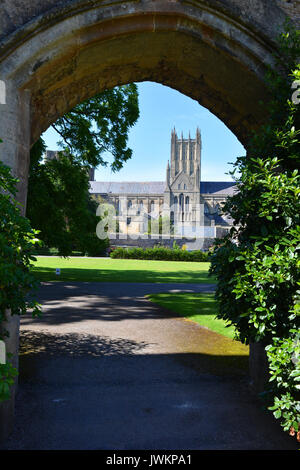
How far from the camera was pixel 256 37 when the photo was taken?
4.01 metres

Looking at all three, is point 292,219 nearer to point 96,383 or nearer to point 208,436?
point 208,436

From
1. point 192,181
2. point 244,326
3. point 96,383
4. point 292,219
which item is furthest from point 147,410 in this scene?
point 192,181

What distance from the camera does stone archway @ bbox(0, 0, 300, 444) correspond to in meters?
3.74

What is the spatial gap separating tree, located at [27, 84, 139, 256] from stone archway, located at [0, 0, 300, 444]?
30.2 ft

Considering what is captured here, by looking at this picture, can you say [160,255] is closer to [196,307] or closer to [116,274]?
[116,274]

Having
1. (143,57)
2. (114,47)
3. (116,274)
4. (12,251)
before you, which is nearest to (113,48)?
(114,47)

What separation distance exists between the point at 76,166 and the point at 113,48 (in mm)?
11318

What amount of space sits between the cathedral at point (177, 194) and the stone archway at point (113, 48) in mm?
84061

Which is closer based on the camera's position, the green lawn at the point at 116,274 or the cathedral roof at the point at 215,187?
the green lawn at the point at 116,274

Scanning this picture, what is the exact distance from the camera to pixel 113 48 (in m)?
4.24

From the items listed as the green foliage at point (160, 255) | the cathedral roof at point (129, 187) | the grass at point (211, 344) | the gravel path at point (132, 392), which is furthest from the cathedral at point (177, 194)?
the gravel path at point (132, 392)

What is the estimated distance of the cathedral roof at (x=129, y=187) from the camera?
328 feet

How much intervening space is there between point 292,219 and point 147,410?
8.92 feet

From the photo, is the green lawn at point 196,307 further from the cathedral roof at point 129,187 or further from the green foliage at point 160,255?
the cathedral roof at point 129,187
